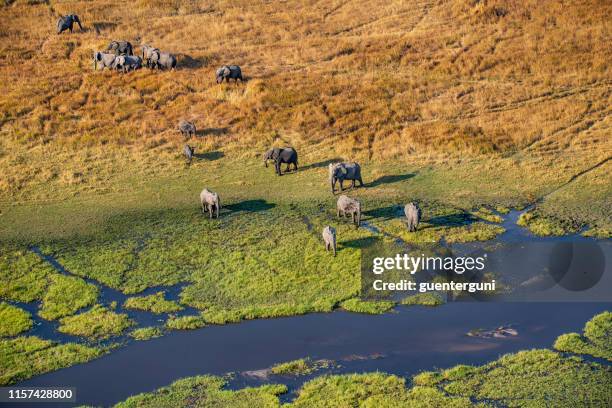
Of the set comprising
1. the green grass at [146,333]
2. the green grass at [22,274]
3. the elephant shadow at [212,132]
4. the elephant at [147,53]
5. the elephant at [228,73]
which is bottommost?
the green grass at [146,333]

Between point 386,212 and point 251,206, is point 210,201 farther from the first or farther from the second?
point 386,212

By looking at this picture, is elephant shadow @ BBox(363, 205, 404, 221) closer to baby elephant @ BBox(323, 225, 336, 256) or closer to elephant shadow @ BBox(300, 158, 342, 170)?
baby elephant @ BBox(323, 225, 336, 256)

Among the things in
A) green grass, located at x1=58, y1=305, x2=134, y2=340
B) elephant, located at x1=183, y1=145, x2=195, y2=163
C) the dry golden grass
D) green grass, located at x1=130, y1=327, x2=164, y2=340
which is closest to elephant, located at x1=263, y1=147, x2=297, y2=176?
the dry golden grass

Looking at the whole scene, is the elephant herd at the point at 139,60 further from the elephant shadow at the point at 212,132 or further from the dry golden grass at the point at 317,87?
the elephant shadow at the point at 212,132

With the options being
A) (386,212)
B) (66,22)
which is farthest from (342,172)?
(66,22)

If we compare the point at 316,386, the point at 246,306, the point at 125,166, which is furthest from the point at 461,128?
the point at 316,386

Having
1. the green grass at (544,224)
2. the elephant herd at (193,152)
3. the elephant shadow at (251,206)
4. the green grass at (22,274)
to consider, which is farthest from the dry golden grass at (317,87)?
the green grass at (22,274)

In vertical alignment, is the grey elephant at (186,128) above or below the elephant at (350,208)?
above
